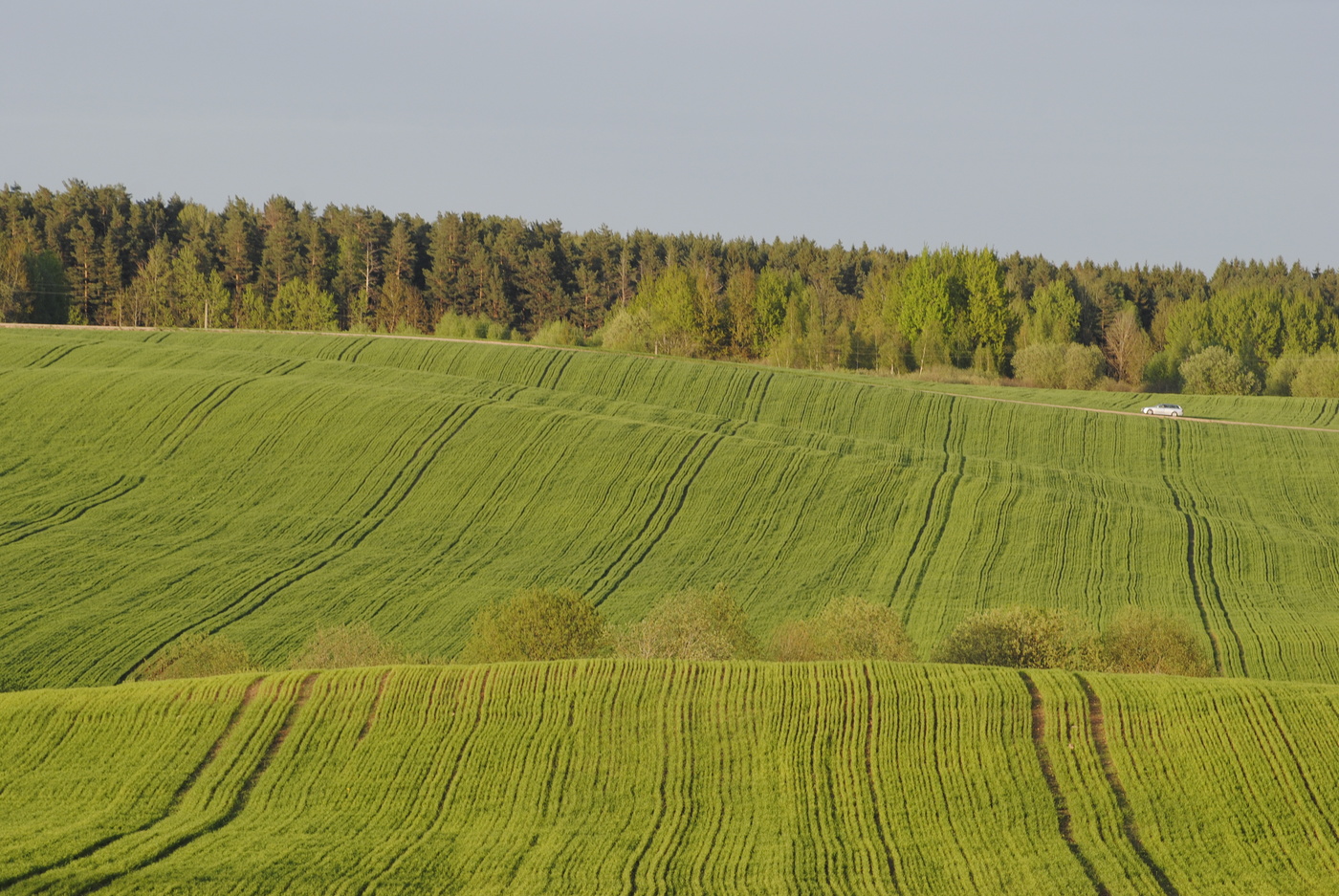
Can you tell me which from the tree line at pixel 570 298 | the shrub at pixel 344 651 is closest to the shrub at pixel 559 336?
the tree line at pixel 570 298

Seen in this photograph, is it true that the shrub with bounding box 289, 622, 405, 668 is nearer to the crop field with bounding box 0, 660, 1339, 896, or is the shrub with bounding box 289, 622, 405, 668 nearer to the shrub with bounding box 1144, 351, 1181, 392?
the crop field with bounding box 0, 660, 1339, 896

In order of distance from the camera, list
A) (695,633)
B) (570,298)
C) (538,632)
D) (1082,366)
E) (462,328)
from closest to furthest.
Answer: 1. (695,633)
2. (538,632)
3. (462,328)
4. (1082,366)
5. (570,298)

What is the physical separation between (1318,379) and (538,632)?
104m

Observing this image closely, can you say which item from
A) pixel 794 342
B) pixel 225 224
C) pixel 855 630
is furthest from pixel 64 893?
pixel 225 224

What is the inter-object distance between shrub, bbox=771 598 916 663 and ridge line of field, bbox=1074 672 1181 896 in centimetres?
989

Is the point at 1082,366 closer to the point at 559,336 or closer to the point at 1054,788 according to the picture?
the point at 559,336

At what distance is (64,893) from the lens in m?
22.9

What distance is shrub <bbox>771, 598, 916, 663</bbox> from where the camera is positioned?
145ft

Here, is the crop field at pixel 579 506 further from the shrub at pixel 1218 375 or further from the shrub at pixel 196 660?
the shrub at pixel 1218 375

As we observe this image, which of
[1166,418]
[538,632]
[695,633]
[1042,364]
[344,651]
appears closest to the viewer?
[695,633]

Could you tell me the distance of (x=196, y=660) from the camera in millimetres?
42812

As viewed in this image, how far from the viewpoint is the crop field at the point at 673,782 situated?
25.9 m

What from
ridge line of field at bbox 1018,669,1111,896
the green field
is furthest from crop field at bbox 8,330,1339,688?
ridge line of field at bbox 1018,669,1111,896

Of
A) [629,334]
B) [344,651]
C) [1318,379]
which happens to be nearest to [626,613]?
[344,651]
